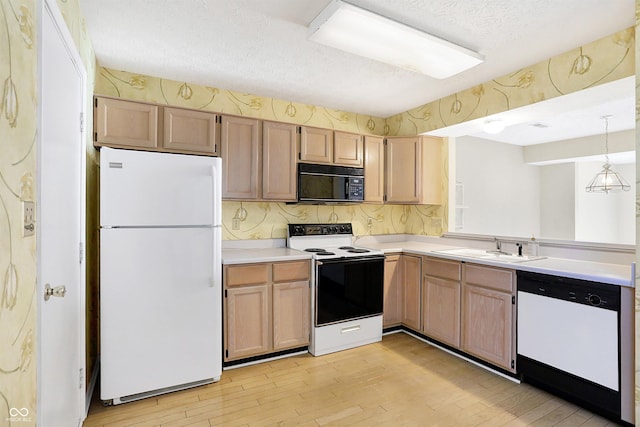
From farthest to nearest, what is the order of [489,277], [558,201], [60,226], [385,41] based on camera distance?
[558,201] → [489,277] → [385,41] → [60,226]

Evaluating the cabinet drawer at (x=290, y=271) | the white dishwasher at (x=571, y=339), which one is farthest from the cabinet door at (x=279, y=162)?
the white dishwasher at (x=571, y=339)

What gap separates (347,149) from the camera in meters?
3.51

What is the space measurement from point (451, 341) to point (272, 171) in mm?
2293

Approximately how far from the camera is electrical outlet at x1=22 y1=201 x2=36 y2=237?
1047 mm

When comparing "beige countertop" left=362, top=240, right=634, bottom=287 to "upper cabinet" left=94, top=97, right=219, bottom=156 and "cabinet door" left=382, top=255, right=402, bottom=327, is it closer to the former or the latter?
"cabinet door" left=382, top=255, right=402, bottom=327

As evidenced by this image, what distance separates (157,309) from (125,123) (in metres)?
1.43

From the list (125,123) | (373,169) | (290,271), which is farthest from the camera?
(373,169)

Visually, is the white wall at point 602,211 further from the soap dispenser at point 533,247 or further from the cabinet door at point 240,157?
the cabinet door at point 240,157

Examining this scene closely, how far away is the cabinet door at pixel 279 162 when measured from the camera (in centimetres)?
308

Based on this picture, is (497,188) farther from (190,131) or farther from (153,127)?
(153,127)

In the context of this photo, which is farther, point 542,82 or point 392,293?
point 392,293

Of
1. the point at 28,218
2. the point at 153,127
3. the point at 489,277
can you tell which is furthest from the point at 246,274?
the point at 489,277

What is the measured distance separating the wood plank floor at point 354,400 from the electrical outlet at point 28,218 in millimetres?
1544

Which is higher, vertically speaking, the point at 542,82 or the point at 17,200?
the point at 542,82
